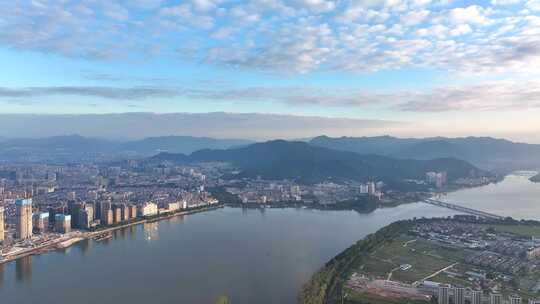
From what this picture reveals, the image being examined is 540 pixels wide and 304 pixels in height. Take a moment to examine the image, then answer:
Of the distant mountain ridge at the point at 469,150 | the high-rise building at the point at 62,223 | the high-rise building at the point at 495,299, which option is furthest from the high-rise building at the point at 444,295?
the distant mountain ridge at the point at 469,150

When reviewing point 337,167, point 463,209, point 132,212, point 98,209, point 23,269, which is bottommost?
point 23,269

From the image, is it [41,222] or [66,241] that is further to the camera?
[41,222]

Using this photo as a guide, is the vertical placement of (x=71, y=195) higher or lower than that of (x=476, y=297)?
higher

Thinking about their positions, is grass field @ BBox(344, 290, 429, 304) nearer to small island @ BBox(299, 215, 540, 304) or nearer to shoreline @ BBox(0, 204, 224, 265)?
small island @ BBox(299, 215, 540, 304)

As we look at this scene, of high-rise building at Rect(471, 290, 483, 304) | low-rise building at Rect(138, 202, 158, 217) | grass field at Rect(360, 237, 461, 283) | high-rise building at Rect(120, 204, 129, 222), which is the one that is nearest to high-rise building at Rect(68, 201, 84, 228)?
high-rise building at Rect(120, 204, 129, 222)

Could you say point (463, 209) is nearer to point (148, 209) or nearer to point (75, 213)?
point (148, 209)

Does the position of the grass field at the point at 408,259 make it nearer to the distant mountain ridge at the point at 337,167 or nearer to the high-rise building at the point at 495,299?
the high-rise building at the point at 495,299

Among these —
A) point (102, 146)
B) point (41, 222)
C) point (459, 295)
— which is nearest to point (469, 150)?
point (459, 295)
